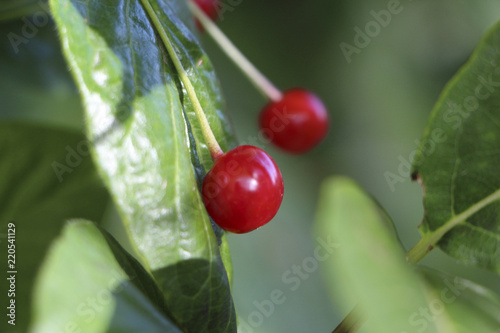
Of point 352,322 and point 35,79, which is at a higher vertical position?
point 352,322

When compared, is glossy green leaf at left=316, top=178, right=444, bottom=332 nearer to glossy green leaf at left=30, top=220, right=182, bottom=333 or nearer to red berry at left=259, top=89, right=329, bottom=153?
glossy green leaf at left=30, top=220, right=182, bottom=333

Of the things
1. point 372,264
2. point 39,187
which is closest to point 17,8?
point 39,187

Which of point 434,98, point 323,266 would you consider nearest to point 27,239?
point 323,266

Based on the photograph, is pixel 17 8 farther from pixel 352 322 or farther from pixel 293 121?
pixel 352 322

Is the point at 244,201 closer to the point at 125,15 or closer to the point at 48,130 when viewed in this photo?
the point at 125,15

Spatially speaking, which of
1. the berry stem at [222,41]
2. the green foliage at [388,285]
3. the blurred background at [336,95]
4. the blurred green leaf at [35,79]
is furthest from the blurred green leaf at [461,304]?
the blurred background at [336,95]

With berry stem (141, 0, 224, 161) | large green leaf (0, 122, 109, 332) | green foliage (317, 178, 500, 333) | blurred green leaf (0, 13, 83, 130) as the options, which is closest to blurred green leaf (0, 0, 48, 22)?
blurred green leaf (0, 13, 83, 130)
